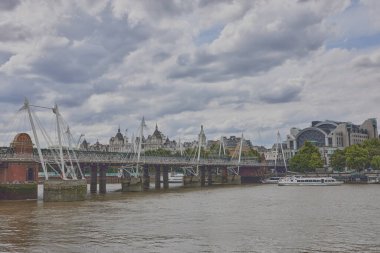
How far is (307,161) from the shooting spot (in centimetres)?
18850

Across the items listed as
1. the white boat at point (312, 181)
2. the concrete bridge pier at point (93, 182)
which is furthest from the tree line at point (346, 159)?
the concrete bridge pier at point (93, 182)

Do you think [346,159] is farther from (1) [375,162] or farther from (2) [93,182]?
(2) [93,182]

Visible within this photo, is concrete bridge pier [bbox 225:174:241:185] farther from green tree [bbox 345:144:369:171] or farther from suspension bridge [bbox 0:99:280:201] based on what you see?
green tree [bbox 345:144:369:171]

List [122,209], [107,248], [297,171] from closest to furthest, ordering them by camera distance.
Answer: [107,248] → [122,209] → [297,171]

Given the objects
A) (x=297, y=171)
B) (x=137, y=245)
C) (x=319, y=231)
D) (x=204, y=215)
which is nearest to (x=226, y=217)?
(x=204, y=215)

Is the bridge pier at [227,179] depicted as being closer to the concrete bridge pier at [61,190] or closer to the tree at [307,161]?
the tree at [307,161]

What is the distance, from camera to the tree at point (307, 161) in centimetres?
18588

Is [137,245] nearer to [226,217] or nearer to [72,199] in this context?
[226,217]

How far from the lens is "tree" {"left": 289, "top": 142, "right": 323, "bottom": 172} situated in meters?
186

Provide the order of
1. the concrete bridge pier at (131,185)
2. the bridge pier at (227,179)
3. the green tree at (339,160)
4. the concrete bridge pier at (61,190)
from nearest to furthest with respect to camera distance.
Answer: the concrete bridge pier at (61,190) < the concrete bridge pier at (131,185) < the bridge pier at (227,179) < the green tree at (339,160)

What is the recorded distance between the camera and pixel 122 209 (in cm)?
6594

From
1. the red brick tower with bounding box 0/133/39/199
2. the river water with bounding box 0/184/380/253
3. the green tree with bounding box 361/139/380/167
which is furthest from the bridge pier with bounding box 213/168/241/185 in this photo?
the river water with bounding box 0/184/380/253

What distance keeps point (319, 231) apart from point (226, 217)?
13500 millimetres

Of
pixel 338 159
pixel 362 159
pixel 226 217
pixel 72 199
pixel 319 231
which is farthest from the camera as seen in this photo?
pixel 338 159
